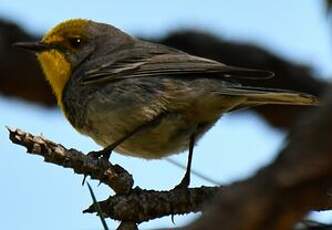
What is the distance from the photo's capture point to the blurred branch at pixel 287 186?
0.74 meters

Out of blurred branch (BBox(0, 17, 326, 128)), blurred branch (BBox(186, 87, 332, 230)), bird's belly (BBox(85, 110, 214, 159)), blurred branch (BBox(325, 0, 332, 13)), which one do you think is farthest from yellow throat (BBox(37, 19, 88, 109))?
blurred branch (BBox(186, 87, 332, 230))

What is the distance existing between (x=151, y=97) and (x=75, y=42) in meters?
1.25

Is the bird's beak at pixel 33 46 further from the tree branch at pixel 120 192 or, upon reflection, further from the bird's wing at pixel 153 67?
the tree branch at pixel 120 192

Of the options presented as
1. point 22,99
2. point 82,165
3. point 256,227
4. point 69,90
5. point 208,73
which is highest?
point 256,227

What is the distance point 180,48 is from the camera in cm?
601

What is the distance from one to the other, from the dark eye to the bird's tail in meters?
1.65

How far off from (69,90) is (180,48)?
134 cm

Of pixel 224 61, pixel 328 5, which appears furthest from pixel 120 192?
pixel 224 61

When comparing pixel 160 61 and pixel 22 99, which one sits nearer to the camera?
pixel 160 61

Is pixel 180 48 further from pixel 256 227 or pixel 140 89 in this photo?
pixel 256 227

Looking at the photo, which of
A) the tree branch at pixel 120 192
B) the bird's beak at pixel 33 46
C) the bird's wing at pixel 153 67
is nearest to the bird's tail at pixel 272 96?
the bird's wing at pixel 153 67

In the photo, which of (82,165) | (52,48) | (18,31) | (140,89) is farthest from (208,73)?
(82,165)

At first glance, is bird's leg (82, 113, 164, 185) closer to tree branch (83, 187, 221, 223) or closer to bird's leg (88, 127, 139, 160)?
bird's leg (88, 127, 139, 160)

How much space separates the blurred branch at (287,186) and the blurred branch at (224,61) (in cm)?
480
